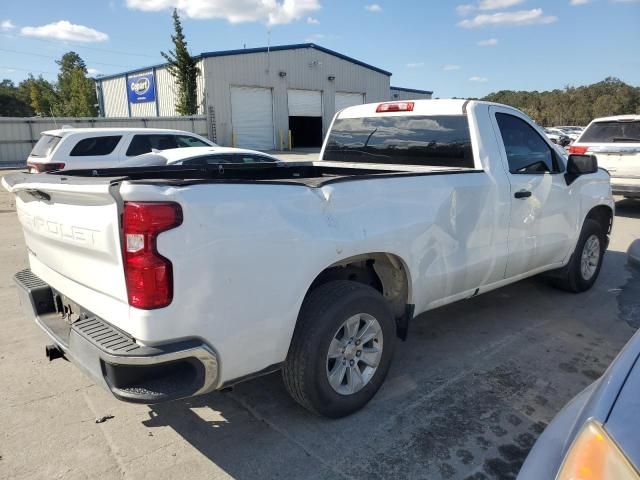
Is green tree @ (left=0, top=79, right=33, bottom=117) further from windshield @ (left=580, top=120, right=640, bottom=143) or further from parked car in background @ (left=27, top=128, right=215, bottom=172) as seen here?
windshield @ (left=580, top=120, right=640, bottom=143)

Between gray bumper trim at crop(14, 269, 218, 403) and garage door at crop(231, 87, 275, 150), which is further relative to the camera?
garage door at crop(231, 87, 275, 150)

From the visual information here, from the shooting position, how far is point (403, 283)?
339 centimetres

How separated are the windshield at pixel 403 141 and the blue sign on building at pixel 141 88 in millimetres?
30394

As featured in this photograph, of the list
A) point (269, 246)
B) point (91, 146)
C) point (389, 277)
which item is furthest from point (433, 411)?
point (91, 146)

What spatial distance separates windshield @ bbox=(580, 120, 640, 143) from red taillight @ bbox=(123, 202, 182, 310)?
10184mm

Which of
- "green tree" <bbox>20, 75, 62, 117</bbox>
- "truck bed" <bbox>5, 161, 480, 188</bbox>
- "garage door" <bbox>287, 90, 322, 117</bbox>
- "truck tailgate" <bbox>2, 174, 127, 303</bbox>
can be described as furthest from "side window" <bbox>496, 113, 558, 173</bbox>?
"green tree" <bbox>20, 75, 62, 117</bbox>

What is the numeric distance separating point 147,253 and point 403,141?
287 cm

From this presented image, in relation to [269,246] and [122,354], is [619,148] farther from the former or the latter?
[122,354]

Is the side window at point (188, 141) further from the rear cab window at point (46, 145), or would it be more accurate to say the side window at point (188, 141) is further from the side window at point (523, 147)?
the side window at point (523, 147)

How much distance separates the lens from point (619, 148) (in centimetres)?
966

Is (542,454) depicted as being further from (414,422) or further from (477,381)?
(477,381)

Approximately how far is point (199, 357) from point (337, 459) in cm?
101

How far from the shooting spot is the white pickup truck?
7.23 feet

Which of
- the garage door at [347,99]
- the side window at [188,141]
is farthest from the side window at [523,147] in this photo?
the garage door at [347,99]
